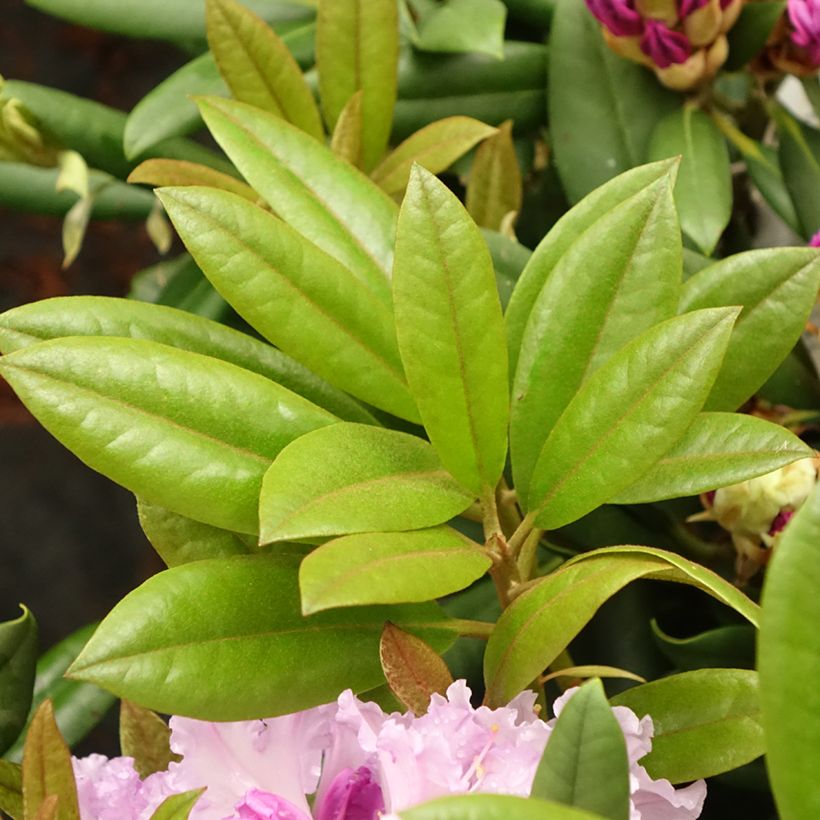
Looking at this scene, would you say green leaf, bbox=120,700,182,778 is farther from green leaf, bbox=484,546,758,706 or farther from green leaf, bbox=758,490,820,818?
green leaf, bbox=758,490,820,818

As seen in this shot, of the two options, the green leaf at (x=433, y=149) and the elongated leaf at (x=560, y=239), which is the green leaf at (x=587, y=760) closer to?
the elongated leaf at (x=560, y=239)

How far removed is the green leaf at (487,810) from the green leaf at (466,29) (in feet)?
1.79

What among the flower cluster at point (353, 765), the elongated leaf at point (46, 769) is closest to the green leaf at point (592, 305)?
the flower cluster at point (353, 765)

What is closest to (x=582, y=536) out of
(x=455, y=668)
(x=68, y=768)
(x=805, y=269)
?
(x=455, y=668)

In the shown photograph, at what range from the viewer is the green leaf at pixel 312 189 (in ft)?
1.87

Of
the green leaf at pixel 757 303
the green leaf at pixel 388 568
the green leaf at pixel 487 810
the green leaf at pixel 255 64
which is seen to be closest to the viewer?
the green leaf at pixel 487 810

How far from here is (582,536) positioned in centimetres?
67

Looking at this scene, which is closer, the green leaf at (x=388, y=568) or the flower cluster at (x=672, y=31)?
the green leaf at (x=388, y=568)

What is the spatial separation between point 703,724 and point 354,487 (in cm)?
19

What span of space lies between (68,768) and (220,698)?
80 mm

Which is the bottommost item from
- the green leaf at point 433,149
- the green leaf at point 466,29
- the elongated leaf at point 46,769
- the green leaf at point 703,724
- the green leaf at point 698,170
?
the green leaf at point 703,724

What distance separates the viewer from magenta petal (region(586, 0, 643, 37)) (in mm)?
702

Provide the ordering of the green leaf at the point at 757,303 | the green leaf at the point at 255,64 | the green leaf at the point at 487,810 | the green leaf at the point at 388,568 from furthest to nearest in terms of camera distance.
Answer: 1. the green leaf at the point at 255,64
2. the green leaf at the point at 757,303
3. the green leaf at the point at 388,568
4. the green leaf at the point at 487,810

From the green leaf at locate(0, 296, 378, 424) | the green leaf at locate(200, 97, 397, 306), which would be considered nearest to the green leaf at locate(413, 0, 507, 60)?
the green leaf at locate(200, 97, 397, 306)
